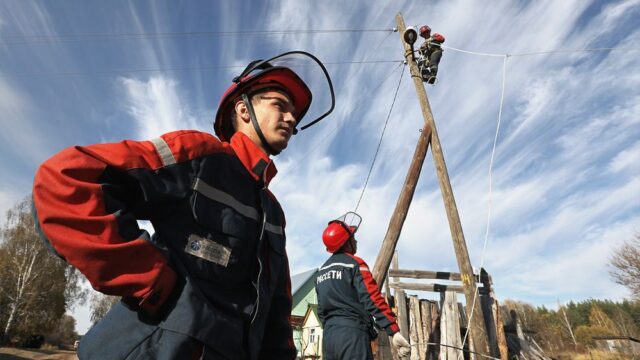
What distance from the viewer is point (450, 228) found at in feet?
23.8

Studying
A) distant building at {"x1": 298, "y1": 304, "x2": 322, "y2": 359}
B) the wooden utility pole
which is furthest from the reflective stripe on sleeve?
distant building at {"x1": 298, "y1": 304, "x2": 322, "y2": 359}

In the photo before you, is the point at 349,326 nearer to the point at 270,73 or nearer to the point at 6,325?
the point at 270,73

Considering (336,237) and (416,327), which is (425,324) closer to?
(416,327)

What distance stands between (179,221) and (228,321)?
1.34ft

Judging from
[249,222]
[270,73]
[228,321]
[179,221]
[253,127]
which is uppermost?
[270,73]

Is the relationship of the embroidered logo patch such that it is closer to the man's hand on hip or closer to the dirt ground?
the man's hand on hip

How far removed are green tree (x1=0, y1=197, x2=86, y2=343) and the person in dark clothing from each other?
104 ft

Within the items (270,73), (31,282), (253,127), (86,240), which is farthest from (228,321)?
(31,282)

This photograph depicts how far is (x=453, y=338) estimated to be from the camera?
726 centimetres

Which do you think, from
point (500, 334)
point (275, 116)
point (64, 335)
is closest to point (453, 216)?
point (500, 334)

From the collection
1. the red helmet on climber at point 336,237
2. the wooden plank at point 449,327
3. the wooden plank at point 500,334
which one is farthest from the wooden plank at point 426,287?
the red helmet on climber at point 336,237

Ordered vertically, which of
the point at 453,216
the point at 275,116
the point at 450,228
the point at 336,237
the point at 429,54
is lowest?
the point at 275,116

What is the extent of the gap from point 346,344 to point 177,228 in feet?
11.6

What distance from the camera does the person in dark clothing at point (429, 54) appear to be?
877cm
